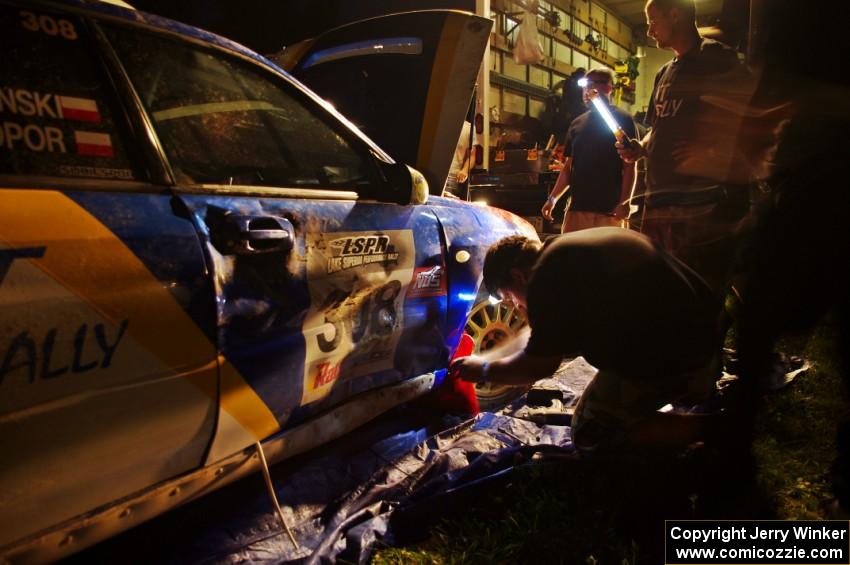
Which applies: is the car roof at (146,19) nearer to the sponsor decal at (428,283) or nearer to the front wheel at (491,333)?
the sponsor decal at (428,283)

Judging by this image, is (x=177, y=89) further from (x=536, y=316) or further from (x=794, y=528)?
(x=794, y=528)

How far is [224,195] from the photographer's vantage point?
1.49 m

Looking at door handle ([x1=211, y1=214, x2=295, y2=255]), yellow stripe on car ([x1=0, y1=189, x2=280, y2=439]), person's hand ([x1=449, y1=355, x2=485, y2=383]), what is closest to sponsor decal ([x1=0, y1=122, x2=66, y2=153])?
yellow stripe on car ([x1=0, y1=189, x2=280, y2=439])

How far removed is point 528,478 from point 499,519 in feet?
0.82

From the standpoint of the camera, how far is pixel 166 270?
4.09 ft

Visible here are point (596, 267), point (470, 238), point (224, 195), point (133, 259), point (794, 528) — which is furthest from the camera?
point (470, 238)

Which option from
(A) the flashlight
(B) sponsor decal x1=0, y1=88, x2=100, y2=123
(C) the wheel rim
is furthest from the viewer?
(A) the flashlight

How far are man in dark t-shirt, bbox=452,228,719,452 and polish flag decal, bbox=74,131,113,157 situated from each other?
52.8 inches

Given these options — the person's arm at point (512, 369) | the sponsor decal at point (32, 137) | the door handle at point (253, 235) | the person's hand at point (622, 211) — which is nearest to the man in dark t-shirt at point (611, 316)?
the person's arm at point (512, 369)

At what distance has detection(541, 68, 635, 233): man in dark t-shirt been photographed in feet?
13.8

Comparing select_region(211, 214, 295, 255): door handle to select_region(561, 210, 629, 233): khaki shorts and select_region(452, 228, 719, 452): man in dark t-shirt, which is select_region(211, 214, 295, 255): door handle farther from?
select_region(561, 210, 629, 233): khaki shorts

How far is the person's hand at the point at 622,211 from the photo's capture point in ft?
13.5

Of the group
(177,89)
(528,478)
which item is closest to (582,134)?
(528,478)

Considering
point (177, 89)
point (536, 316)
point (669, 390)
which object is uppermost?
point (177, 89)
